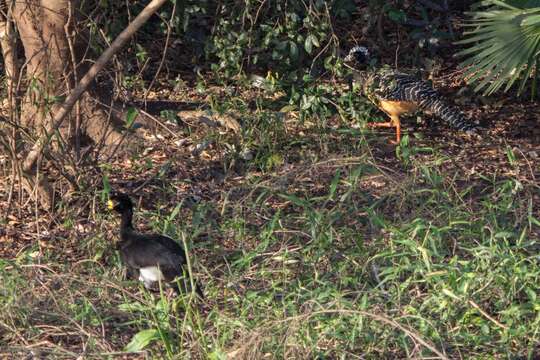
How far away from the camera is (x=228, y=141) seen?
319 inches

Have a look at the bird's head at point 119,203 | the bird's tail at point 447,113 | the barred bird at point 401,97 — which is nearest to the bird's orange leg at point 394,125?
the barred bird at point 401,97

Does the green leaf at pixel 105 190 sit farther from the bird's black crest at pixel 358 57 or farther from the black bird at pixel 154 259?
the bird's black crest at pixel 358 57

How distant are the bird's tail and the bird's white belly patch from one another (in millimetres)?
3923

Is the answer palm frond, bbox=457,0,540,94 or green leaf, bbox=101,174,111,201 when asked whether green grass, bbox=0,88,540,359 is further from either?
palm frond, bbox=457,0,540,94

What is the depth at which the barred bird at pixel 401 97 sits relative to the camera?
29.2 ft

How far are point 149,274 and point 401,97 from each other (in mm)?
3776

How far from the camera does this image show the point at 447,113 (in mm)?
8914

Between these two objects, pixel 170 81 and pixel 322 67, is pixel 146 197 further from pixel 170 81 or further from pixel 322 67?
pixel 322 67

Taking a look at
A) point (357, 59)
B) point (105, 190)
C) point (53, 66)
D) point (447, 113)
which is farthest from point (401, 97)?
point (105, 190)

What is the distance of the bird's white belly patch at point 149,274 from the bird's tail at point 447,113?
3.92 metres

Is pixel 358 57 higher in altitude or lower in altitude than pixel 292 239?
higher

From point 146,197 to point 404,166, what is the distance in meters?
2.02

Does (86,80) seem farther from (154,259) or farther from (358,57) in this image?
(358,57)

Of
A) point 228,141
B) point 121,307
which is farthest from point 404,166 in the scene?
point 121,307
